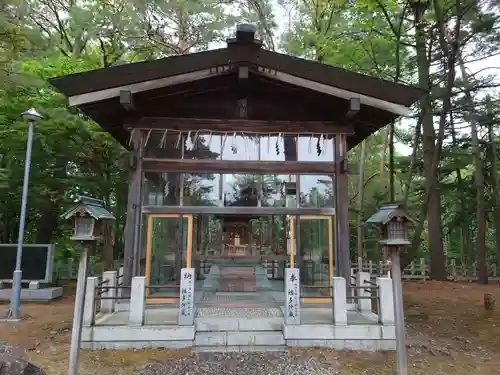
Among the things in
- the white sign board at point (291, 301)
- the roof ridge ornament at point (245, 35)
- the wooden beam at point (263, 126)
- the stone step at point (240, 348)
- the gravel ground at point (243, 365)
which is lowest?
the gravel ground at point (243, 365)

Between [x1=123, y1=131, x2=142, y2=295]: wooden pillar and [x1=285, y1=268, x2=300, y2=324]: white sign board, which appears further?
[x1=123, y1=131, x2=142, y2=295]: wooden pillar

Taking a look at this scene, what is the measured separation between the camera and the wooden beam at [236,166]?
787 cm

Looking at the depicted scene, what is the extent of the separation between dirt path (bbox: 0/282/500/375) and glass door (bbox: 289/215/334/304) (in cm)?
212

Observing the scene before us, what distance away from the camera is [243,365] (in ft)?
17.1

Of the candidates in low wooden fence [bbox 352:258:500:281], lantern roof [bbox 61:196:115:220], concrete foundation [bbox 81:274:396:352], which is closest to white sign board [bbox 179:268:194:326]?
concrete foundation [bbox 81:274:396:352]

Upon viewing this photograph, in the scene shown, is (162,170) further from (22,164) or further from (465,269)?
(465,269)

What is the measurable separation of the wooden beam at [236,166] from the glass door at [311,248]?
3.52 feet

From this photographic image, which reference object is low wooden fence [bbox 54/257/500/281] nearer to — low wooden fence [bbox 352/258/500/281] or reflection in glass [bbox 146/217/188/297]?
low wooden fence [bbox 352/258/500/281]

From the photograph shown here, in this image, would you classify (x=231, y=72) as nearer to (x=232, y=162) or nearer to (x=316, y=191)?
(x=232, y=162)

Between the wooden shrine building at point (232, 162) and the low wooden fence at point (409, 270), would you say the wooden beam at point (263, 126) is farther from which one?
the low wooden fence at point (409, 270)

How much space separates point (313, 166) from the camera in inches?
317

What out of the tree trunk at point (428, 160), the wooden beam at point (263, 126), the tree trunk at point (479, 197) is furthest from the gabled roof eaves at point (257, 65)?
the tree trunk at point (479, 197)

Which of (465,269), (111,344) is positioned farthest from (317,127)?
(465,269)

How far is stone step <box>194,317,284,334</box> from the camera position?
6180 millimetres
